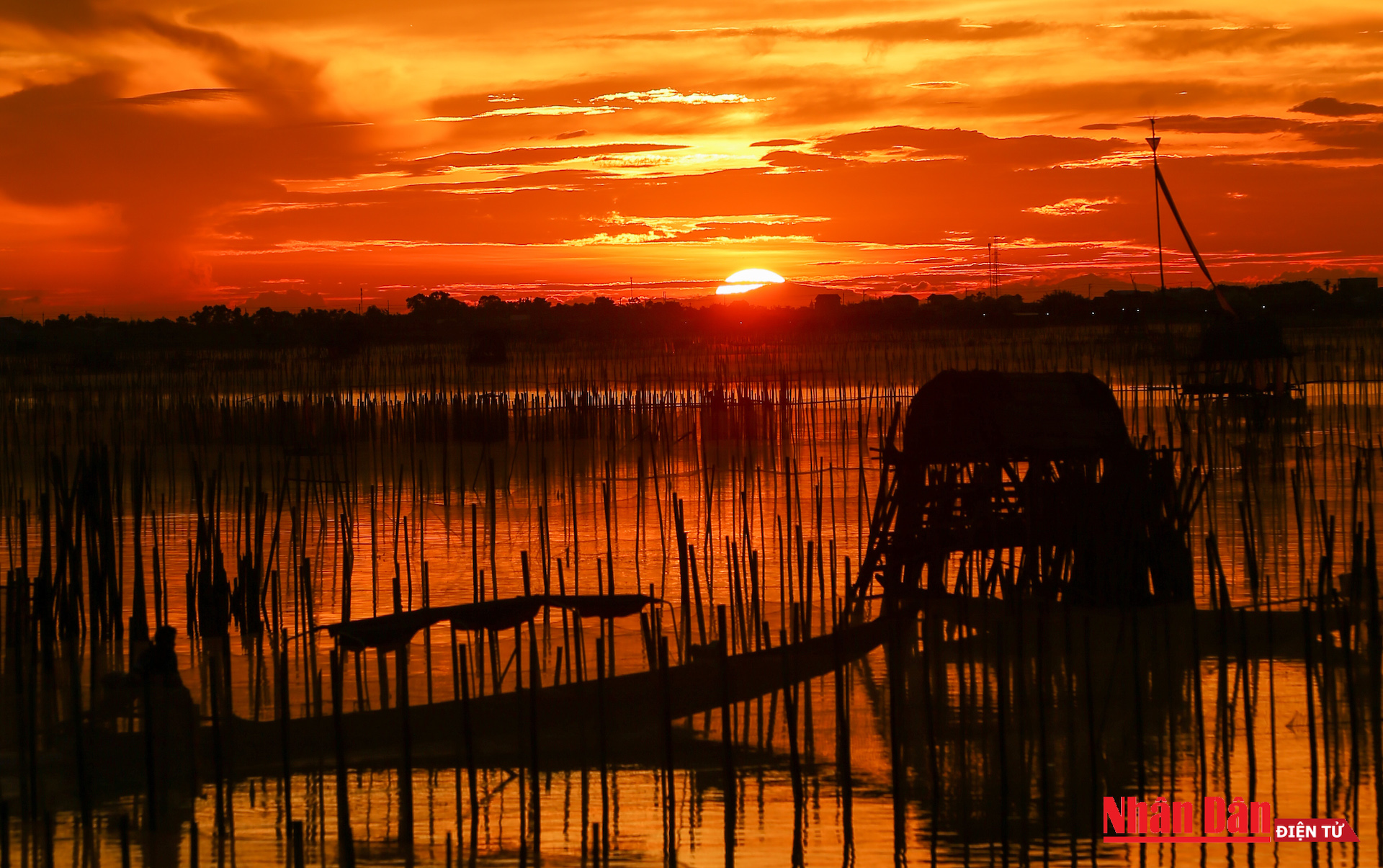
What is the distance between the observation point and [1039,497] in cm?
593

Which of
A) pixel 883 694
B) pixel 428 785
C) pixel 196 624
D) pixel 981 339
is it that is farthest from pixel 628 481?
pixel 981 339

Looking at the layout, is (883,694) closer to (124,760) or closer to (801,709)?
(801,709)

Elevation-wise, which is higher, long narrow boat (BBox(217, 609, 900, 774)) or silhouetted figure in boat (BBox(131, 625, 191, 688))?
silhouetted figure in boat (BBox(131, 625, 191, 688))

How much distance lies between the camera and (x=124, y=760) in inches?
177

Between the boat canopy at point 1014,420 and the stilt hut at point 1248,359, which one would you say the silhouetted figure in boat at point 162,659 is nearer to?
the boat canopy at point 1014,420

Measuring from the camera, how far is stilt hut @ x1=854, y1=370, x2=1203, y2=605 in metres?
5.88

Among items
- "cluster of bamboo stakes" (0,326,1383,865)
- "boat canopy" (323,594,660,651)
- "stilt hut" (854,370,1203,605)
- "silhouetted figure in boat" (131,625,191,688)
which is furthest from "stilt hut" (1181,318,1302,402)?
"silhouetted figure in boat" (131,625,191,688)

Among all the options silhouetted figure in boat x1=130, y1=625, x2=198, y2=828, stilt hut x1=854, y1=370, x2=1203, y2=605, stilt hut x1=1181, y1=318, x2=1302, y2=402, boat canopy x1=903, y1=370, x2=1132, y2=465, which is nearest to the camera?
silhouetted figure in boat x1=130, y1=625, x2=198, y2=828

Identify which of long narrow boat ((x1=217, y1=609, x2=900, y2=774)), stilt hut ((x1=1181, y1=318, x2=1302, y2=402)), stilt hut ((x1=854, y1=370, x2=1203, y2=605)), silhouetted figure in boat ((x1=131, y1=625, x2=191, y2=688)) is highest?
stilt hut ((x1=1181, y1=318, x2=1302, y2=402))

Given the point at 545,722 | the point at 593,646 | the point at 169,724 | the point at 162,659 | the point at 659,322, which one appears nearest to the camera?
the point at 169,724

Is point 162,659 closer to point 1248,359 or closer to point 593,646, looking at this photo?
point 593,646

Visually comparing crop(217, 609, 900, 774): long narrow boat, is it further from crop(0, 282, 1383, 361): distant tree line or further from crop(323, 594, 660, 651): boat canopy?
crop(0, 282, 1383, 361): distant tree line

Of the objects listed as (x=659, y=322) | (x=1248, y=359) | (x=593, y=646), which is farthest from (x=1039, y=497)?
(x=659, y=322)

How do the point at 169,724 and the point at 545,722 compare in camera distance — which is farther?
the point at 545,722
